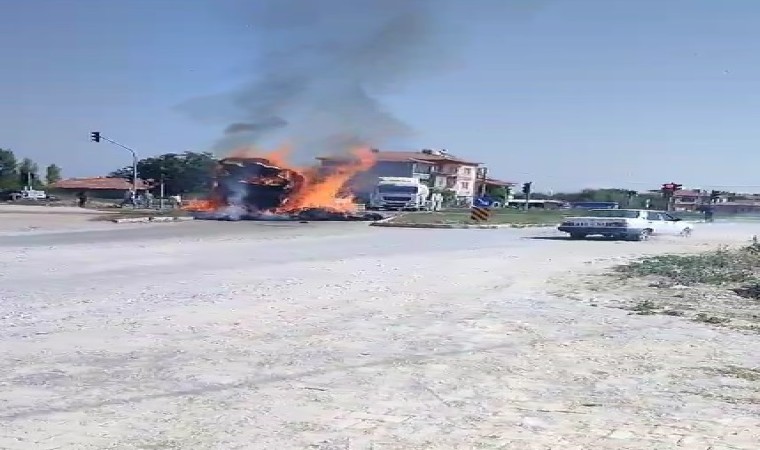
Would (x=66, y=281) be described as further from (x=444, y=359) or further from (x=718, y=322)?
(x=718, y=322)

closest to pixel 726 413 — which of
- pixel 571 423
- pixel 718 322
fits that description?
pixel 571 423

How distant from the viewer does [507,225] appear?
39688 millimetres

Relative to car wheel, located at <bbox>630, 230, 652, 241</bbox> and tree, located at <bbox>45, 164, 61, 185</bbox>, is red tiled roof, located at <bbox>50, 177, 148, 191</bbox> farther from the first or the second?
car wheel, located at <bbox>630, 230, 652, 241</bbox>

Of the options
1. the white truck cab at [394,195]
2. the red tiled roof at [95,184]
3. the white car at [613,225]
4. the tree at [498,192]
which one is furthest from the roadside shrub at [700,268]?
the red tiled roof at [95,184]

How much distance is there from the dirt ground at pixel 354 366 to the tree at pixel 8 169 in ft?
363

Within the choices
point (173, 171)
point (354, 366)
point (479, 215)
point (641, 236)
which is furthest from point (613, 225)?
point (173, 171)

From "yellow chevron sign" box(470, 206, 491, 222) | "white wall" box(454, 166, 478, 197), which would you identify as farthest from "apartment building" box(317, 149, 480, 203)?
"yellow chevron sign" box(470, 206, 491, 222)

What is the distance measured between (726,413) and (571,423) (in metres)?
1.21

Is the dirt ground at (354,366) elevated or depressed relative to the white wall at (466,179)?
depressed

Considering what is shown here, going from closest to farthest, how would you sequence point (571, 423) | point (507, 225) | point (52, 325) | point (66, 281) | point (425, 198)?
1. point (571, 423)
2. point (52, 325)
3. point (66, 281)
4. point (507, 225)
5. point (425, 198)

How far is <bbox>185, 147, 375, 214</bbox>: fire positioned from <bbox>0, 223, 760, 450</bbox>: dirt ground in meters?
33.0

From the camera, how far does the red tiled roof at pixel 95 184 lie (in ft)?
363

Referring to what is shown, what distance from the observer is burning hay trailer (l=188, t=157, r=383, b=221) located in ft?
153

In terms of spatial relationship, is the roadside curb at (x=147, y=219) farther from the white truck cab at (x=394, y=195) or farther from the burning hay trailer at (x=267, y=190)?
the white truck cab at (x=394, y=195)
